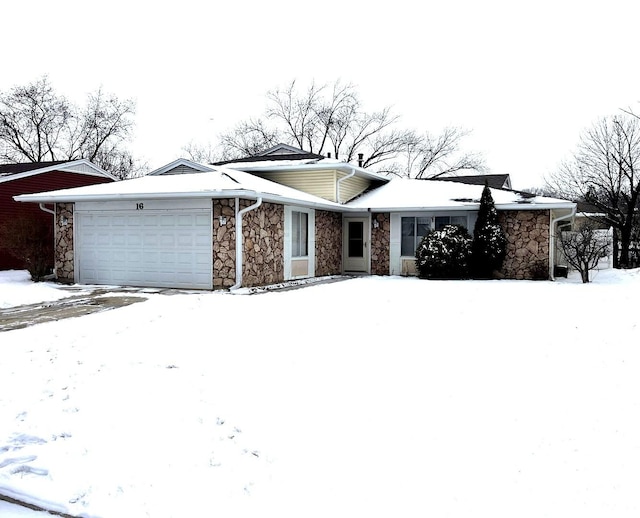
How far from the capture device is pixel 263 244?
13219mm

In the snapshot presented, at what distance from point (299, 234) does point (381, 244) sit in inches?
135

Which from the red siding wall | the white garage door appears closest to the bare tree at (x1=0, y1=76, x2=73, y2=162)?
the red siding wall

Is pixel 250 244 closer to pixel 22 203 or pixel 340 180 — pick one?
pixel 340 180

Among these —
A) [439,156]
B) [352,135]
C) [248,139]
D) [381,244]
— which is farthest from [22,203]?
[439,156]

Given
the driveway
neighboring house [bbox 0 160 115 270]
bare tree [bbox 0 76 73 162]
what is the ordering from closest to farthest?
the driveway < neighboring house [bbox 0 160 115 270] < bare tree [bbox 0 76 73 162]

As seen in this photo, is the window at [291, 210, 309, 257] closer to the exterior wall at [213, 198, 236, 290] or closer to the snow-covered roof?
the snow-covered roof

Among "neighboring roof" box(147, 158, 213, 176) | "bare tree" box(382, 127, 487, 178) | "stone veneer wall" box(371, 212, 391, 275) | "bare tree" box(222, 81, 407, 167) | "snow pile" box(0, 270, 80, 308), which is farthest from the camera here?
"bare tree" box(222, 81, 407, 167)

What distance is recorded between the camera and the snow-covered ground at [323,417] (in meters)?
3.94

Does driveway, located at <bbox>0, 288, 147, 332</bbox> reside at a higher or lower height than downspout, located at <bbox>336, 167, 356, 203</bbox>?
lower

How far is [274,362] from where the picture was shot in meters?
6.14

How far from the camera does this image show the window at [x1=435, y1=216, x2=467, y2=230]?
657 inches

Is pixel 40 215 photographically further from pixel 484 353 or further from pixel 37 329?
pixel 484 353

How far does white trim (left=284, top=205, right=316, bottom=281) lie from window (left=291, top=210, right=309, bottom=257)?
77 millimetres

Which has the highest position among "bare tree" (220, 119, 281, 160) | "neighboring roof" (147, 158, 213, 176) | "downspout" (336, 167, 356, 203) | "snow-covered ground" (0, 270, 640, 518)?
"bare tree" (220, 119, 281, 160)
